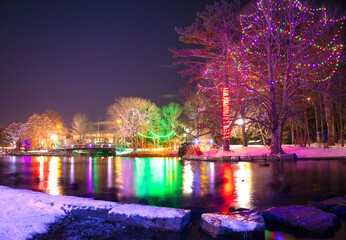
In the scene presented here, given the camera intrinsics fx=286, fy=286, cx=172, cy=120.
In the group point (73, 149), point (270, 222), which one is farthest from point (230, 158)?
point (73, 149)

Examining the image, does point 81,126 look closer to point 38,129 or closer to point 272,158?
point 38,129

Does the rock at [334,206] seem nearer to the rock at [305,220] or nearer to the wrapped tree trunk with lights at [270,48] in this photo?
the rock at [305,220]

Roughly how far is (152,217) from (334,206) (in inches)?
164

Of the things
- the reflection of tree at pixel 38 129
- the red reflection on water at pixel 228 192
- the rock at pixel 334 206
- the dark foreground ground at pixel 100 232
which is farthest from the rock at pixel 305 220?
the reflection of tree at pixel 38 129

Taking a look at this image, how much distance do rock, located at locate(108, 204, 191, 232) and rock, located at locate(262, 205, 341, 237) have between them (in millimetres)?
1821

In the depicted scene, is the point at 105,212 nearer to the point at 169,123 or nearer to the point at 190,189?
the point at 190,189

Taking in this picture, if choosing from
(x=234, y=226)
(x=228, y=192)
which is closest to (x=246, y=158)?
(x=228, y=192)

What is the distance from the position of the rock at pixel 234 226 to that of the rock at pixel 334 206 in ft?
7.14

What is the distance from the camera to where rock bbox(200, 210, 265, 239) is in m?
4.91

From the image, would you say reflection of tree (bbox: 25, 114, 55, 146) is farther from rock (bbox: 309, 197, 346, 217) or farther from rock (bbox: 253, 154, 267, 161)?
rock (bbox: 309, 197, 346, 217)

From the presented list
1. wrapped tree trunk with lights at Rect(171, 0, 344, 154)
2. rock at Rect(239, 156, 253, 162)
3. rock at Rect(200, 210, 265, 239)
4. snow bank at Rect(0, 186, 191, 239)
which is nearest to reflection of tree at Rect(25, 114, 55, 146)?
wrapped tree trunk with lights at Rect(171, 0, 344, 154)

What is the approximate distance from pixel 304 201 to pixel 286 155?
40.4ft

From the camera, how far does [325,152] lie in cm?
2028

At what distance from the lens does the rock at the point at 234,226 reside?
16.1 feet
